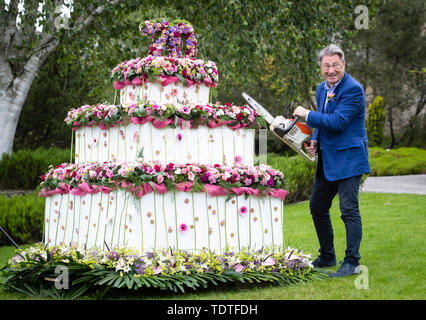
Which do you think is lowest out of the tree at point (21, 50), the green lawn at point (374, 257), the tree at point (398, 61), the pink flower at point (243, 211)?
the green lawn at point (374, 257)

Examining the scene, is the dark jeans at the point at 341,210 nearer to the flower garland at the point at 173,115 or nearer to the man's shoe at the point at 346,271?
the man's shoe at the point at 346,271

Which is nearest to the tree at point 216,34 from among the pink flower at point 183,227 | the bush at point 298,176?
the bush at point 298,176

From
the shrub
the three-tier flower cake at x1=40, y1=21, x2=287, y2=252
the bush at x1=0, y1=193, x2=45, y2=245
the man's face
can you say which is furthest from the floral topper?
the shrub

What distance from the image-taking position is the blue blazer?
472cm

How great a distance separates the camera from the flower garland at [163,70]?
16.4 ft

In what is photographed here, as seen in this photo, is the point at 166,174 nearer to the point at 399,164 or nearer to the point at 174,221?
the point at 174,221

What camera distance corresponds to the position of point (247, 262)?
4641mm

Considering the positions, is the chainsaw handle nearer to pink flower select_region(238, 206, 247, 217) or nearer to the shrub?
pink flower select_region(238, 206, 247, 217)

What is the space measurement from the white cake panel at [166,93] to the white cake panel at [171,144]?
1.22ft

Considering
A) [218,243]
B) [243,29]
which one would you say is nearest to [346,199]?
[218,243]

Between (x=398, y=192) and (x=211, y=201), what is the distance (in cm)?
931

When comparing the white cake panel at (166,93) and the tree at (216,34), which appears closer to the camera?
the white cake panel at (166,93)

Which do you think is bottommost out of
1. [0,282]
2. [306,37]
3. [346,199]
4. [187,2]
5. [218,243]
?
[0,282]
